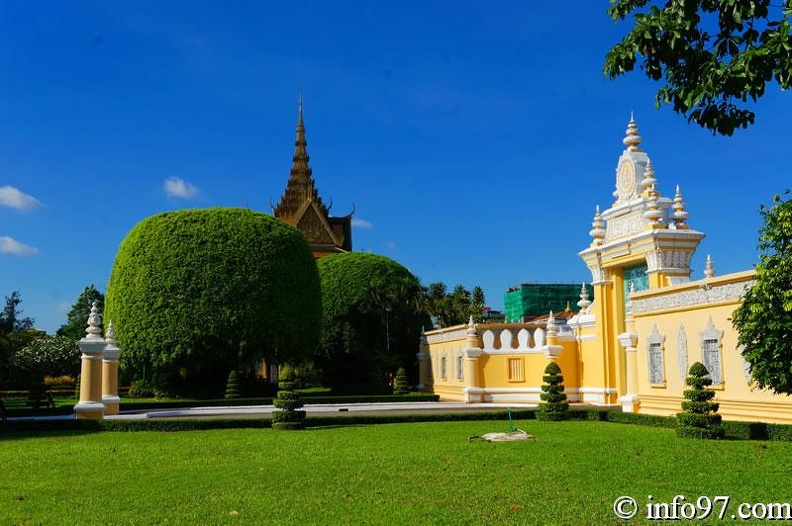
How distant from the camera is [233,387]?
124 ft

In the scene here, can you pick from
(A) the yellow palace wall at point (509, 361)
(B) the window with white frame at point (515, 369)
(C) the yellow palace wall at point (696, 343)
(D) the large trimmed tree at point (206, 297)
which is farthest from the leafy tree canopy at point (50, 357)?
(C) the yellow palace wall at point (696, 343)

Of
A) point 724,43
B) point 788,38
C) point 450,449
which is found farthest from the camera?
point 450,449

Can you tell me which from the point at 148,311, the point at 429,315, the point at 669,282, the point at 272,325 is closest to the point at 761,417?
the point at 669,282

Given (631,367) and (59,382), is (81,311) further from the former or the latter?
(631,367)

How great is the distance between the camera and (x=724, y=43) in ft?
24.5

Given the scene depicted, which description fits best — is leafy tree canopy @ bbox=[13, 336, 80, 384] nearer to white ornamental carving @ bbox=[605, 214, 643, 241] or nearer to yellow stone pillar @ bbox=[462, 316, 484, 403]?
yellow stone pillar @ bbox=[462, 316, 484, 403]

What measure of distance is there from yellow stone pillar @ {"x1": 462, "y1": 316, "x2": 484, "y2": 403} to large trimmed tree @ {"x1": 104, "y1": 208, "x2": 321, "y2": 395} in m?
9.59

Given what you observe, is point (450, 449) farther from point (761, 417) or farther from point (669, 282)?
point (669, 282)

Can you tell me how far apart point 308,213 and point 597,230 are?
4393cm

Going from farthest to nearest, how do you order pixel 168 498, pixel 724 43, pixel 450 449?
pixel 450 449, pixel 168 498, pixel 724 43

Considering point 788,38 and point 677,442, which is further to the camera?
point 677,442

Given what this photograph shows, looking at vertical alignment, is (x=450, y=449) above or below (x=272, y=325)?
below

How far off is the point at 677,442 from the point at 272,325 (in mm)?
24484

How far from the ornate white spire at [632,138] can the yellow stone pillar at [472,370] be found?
33.5ft
